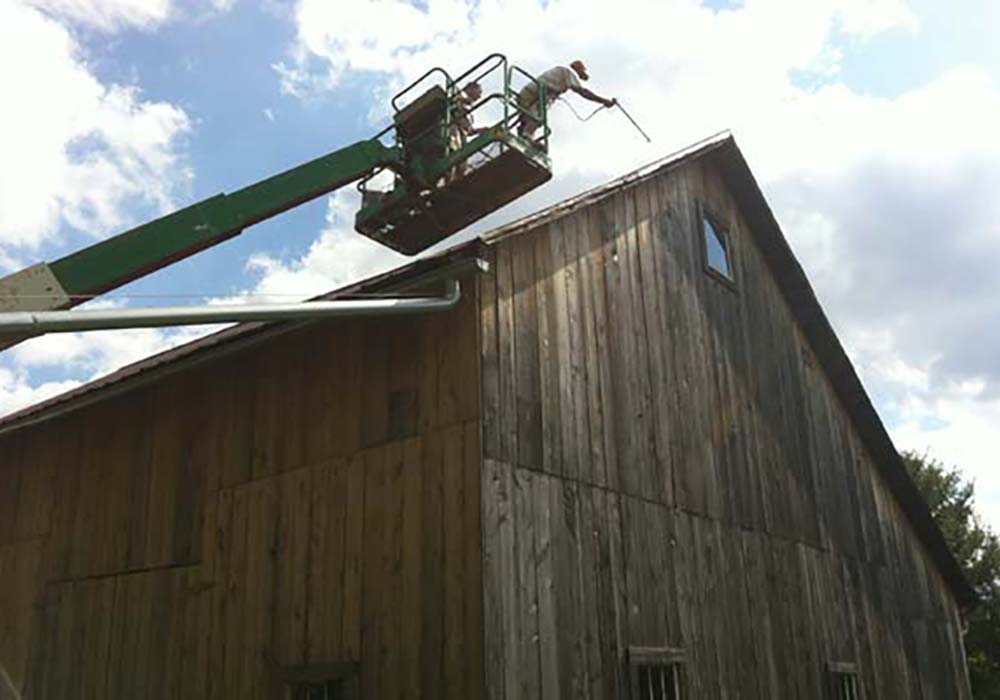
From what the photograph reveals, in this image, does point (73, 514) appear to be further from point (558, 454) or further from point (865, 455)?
point (865, 455)

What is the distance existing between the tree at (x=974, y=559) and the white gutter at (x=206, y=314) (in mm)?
23372

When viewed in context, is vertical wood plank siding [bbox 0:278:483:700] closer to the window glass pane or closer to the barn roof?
the barn roof

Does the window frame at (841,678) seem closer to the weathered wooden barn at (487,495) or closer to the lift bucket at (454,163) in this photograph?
the weathered wooden barn at (487,495)

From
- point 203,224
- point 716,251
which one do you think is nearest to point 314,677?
point 203,224

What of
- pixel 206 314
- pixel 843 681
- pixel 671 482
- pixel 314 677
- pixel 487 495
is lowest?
pixel 843 681

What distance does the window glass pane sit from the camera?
11.0 metres

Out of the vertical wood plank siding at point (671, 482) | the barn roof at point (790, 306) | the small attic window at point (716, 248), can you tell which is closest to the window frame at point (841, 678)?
the vertical wood plank siding at point (671, 482)

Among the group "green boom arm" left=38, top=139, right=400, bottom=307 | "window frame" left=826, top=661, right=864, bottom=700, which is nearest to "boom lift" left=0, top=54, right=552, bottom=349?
"green boom arm" left=38, top=139, right=400, bottom=307

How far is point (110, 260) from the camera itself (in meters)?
7.16

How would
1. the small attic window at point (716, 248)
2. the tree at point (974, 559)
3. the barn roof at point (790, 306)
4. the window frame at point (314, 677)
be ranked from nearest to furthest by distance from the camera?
the window frame at point (314, 677)
the barn roof at point (790, 306)
the small attic window at point (716, 248)
the tree at point (974, 559)

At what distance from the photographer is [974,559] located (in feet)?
98.2

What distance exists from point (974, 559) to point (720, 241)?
23089 millimetres

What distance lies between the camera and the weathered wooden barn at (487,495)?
704 cm

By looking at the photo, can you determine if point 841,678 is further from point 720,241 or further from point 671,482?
point 720,241
